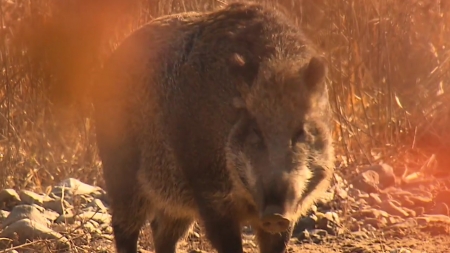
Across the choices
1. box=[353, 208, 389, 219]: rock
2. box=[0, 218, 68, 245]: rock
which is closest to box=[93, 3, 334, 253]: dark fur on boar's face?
box=[0, 218, 68, 245]: rock

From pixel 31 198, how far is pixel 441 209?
2897 mm

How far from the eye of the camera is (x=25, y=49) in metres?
7.61

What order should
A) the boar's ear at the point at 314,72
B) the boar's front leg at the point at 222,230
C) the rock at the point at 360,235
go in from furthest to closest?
the rock at the point at 360,235 < the boar's front leg at the point at 222,230 < the boar's ear at the point at 314,72

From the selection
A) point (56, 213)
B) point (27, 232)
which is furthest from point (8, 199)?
point (27, 232)

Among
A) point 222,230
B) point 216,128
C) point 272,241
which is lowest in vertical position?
point 272,241

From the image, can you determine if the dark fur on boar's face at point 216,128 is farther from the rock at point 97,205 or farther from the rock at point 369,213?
the rock at point 369,213

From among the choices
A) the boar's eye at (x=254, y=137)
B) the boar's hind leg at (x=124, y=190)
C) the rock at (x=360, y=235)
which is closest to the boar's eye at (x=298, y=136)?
the boar's eye at (x=254, y=137)

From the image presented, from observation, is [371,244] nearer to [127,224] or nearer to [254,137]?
[127,224]

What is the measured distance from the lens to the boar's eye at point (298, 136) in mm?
4557

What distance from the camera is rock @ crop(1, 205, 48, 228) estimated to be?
6.04 m

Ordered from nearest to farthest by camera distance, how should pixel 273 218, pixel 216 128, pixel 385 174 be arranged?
pixel 273 218
pixel 216 128
pixel 385 174

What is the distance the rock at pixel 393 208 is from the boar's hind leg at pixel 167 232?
156 cm

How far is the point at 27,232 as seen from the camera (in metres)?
5.81

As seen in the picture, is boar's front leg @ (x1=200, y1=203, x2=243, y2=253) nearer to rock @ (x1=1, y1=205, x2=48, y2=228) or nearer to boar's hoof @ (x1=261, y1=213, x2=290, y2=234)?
boar's hoof @ (x1=261, y1=213, x2=290, y2=234)
